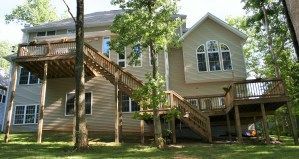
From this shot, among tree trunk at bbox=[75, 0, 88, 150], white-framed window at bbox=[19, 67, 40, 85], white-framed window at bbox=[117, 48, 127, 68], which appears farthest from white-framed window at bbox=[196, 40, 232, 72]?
white-framed window at bbox=[19, 67, 40, 85]

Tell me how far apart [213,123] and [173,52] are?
19.7 ft

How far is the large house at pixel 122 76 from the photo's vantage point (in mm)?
19828

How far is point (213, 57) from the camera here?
23.3 m

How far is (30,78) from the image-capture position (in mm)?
25750

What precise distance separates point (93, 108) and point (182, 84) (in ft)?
22.0

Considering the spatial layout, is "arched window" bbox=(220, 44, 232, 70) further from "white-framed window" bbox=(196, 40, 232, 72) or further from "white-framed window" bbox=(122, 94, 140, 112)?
"white-framed window" bbox=(122, 94, 140, 112)

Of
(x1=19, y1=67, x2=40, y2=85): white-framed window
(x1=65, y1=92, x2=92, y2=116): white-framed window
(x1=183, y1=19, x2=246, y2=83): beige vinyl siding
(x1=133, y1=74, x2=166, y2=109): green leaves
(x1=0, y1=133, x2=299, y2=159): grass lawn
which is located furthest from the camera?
(x1=19, y1=67, x2=40, y2=85): white-framed window

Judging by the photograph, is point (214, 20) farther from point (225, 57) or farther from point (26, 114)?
point (26, 114)

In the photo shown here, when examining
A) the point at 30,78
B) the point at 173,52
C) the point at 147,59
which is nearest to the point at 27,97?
the point at 30,78

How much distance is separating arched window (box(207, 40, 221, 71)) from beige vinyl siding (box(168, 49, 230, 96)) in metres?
1.16

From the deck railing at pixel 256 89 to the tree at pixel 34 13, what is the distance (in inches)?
1382

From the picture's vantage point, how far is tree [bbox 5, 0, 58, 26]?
45.4m

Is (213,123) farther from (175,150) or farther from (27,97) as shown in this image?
(27,97)

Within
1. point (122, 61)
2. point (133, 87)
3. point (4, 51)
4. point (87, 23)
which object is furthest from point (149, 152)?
point (4, 51)
